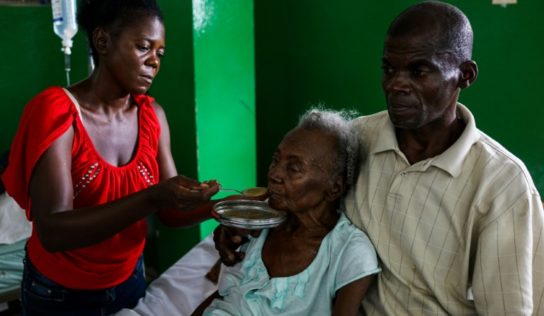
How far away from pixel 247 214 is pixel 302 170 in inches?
10.7

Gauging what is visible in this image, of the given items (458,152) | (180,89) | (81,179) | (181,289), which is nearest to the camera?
(458,152)

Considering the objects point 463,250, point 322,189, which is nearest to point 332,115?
point 322,189

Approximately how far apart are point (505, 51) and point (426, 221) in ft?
4.81

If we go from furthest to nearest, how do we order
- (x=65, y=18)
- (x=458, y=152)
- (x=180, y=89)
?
→ (x=180, y=89) < (x=65, y=18) < (x=458, y=152)

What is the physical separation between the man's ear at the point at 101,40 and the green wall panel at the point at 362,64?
1.67 m

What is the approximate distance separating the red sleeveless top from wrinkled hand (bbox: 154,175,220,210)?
0.37 m

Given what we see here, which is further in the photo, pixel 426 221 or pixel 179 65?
pixel 179 65

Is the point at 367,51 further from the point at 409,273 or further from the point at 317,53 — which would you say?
the point at 409,273

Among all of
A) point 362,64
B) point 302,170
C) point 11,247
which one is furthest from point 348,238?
point 11,247

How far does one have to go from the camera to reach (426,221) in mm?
1414

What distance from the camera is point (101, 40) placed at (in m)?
1.80

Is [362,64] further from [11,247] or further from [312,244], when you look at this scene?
[11,247]

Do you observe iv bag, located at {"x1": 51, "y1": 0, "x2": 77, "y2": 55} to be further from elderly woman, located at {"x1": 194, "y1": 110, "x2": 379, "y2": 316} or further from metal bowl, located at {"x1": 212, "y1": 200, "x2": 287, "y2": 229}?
elderly woman, located at {"x1": 194, "y1": 110, "x2": 379, "y2": 316}

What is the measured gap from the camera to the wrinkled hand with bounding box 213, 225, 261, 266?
1704 millimetres
